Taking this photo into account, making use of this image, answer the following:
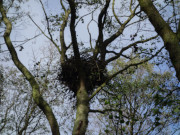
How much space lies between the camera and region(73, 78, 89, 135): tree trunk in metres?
3.02

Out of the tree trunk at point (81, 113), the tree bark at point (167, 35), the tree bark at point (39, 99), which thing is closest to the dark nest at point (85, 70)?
the tree trunk at point (81, 113)

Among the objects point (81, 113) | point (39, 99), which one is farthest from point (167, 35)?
point (39, 99)

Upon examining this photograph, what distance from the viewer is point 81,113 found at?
10.8 ft

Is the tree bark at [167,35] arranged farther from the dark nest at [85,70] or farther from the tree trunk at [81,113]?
the dark nest at [85,70]

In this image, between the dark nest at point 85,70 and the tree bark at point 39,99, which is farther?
the dark nest at point 85,70

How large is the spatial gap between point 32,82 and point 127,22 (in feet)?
11.6

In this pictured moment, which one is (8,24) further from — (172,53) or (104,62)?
(172,53)

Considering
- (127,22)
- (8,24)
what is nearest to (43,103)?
(8,24)

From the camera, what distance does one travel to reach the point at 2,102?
1102 centimetres

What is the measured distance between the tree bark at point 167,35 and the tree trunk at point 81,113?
1.81 metres

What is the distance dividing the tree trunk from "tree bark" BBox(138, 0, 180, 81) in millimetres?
1808

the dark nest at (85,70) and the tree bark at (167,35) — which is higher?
the dark nest at (85,70)

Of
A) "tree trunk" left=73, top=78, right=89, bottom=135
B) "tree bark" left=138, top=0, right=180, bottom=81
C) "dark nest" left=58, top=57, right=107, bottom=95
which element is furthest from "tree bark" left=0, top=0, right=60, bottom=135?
"tree bark" left=138, top=0, right=180, bottom=81

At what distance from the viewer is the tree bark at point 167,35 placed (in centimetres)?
197
